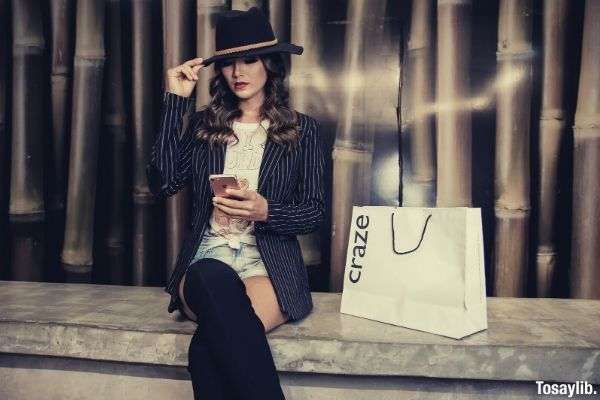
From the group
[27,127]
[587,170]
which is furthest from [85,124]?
[587,170]

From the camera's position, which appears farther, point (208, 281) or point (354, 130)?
point (354, 130)

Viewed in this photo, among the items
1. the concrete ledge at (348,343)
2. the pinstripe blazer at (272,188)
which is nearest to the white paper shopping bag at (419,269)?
the concrete ledge at (348,343)

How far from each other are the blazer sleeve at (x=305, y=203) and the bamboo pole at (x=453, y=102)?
62cm

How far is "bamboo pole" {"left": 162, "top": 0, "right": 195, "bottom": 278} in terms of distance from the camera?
2.28 m

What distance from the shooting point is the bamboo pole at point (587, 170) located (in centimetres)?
204

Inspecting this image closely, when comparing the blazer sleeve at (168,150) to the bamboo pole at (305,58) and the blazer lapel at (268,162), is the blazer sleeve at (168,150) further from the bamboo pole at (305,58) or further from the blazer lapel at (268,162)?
the bamboo pole at (305,58)

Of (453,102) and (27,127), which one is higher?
(453,102)

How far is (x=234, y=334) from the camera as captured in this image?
1326 millimetres

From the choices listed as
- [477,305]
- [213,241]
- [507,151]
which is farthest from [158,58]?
[477,305]

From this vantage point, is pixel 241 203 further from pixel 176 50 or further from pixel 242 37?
pixel 176 50

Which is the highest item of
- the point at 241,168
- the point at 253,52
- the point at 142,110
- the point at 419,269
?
the point at 253,52

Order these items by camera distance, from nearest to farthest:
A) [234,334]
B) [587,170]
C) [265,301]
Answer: [234,334] → [265,301] → [587,170]

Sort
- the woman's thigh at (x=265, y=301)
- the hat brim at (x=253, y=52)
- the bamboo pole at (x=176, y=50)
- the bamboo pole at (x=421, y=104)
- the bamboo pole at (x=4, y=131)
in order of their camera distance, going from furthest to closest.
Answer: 1. the bamboo pole at (x=4, y=131)
2. the bamboo pole at (x=176, y=50)
3. the bamboo pole at (x=421, y=104)
4. the hat brim at (x=253, y=52)
5. the woman's thigh at (x=265, y=301)

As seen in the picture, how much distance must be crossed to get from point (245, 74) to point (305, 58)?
0.53 m
